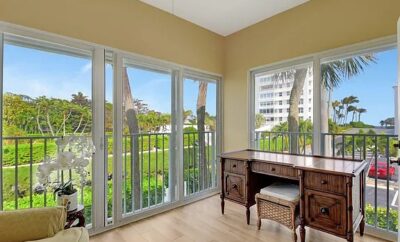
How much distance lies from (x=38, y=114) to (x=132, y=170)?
1130 mm

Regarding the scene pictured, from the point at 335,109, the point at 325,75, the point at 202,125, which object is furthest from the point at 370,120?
the point at 202,125

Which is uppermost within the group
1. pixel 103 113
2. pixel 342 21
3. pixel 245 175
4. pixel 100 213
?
pixel 342 21

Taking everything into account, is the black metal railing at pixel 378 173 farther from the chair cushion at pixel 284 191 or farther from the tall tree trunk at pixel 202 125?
the tall tree trunk at pixel 202 125

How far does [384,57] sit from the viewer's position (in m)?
2.13

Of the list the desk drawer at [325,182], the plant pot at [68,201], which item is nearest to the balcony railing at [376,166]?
the desk drawer at [325,182]

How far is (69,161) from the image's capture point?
5.30ft

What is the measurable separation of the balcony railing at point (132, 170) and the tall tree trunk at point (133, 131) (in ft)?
0.04

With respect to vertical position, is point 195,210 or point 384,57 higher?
point 384,57

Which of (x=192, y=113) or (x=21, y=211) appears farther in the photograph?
(x=192, y=113)

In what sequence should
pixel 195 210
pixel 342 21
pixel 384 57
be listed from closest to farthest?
pixel 384 57, pixel 342 21, pixel 195 210

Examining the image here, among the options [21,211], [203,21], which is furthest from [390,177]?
[21,211]

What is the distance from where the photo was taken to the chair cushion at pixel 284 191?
204cm

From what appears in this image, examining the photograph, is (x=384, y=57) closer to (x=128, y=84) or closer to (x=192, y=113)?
(x=192, y=113)

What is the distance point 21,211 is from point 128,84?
5.19 ft
